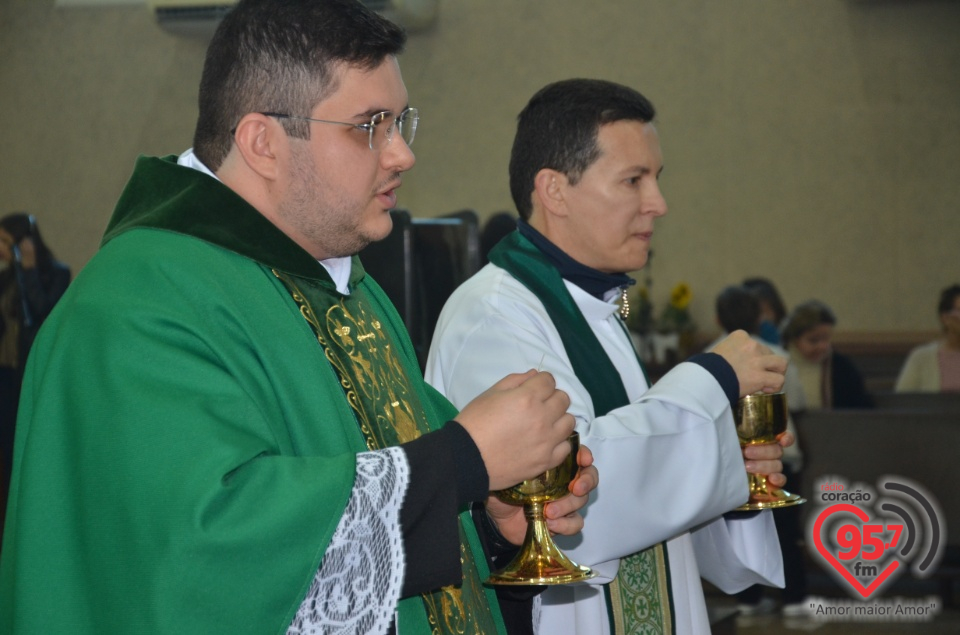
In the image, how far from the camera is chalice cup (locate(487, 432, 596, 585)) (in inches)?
60.1

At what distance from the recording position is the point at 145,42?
387 inches

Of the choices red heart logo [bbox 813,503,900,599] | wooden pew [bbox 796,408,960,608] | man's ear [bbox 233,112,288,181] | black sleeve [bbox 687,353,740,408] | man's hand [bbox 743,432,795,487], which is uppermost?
man's ear [bbox 233,112,288,181]

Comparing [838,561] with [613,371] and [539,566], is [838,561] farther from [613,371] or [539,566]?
[539,566]

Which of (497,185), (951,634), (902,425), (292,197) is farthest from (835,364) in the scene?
(292,197)

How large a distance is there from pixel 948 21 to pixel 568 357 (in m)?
8.61

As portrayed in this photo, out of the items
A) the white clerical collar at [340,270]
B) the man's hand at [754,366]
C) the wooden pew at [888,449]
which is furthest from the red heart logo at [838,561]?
the white clerical collar at [340,270]

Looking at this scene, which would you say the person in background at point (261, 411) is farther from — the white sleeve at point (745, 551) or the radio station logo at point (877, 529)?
the radio station logo at point (877, 529)

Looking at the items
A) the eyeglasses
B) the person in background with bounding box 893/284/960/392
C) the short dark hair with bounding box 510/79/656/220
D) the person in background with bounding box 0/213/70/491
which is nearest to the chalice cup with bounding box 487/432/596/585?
the eyeglasses

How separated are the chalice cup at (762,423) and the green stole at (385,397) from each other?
1.92 ft

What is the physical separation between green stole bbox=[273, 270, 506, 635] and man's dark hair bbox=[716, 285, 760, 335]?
14.4 ft

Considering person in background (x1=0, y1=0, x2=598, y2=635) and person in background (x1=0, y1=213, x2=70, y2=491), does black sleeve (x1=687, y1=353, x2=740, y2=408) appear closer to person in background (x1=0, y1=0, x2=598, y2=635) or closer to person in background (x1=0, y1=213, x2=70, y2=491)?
person in background (x1=0, y1=0, x2=598, y2=635)

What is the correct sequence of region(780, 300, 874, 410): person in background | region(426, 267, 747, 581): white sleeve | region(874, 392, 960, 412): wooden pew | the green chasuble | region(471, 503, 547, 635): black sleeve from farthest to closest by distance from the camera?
region(874, 392, 960, 412): wooden pew < region(780, 300, 874, 410): person in background < region(426, 267, 747, 581): white sleeve < region(471, 503, 547, 635): black sleeve < the green chasuble

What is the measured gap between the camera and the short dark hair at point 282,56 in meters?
1.48

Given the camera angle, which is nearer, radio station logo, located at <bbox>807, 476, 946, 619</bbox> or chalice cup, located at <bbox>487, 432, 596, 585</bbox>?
chalice cup, located at <bbox>487, 432, 596, 585</bbox>
